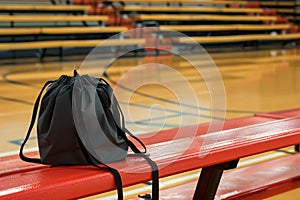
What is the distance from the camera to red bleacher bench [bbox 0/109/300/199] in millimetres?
1312

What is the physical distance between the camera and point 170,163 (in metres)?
1.53

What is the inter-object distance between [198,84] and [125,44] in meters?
3.23

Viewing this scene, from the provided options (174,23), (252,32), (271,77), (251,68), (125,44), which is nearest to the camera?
(271,77)

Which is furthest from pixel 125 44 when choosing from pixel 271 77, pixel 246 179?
pixel 246 179

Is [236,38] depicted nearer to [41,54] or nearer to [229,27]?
[229,27]

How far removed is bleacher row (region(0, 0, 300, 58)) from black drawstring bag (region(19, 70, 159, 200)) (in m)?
6.46

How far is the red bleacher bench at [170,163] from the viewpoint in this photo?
1312mm

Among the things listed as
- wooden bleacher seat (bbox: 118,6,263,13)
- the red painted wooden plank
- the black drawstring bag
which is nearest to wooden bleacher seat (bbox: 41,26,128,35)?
wooden bleacher seat (bbox: 118,6,263,13)

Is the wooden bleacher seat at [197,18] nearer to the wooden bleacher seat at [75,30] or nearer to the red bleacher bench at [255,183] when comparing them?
the wooden bleacher seat at [75,30]

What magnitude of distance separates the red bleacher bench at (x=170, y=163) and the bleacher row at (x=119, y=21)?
604cm

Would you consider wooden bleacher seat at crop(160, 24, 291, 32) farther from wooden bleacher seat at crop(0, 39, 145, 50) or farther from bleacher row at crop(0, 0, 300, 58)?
wooden bleacher seat at crop(0, 39, 145, 50)

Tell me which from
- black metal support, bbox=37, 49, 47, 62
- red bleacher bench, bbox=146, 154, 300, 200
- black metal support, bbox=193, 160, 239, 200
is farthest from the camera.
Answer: black metal support, bbox=37, 49, 47, 62

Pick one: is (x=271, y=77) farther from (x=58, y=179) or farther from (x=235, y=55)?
(x=58, y=179)

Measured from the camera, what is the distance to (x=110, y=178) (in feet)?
4.59
